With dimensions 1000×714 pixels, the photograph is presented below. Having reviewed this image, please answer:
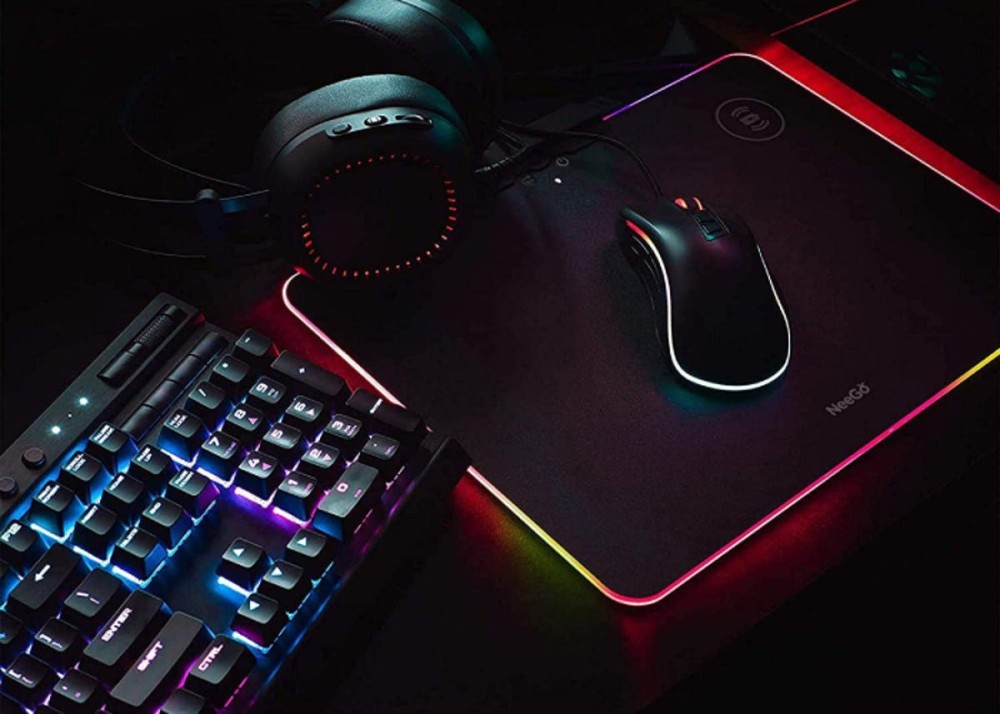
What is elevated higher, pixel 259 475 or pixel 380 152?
pixel 380 152

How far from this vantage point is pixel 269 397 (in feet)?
2.02

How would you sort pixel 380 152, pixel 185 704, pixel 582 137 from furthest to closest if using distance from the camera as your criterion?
1. pixel 582 137
2. pixel 380 152
3. pixel 185 704

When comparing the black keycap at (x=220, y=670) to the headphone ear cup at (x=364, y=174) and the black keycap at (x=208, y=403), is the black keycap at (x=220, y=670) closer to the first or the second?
the black keycap at (x=208, y=403)

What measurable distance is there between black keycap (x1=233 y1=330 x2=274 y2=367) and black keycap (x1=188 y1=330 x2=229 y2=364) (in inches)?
0.7

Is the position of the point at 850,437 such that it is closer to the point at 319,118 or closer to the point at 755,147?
the point at 755,147

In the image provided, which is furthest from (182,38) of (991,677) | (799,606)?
(991,677)

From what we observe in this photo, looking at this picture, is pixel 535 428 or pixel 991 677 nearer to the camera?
pixel 535 428

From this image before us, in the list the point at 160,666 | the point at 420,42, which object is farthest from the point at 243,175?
the point at 160,666

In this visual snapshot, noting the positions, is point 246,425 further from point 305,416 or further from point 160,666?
point 160,666

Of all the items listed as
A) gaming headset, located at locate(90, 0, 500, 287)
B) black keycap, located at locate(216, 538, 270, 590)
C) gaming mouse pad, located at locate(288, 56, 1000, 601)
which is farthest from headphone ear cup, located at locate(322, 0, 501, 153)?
black keycap, located at locate(216, 538, 270, 590)

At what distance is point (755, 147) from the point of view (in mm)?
829

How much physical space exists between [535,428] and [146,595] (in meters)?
0.25

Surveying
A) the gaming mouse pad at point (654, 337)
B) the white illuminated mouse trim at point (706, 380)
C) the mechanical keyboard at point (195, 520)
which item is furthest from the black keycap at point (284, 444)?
the white illuminated mouse trim at point (706, 380)

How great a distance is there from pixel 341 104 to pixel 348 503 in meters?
0.23
